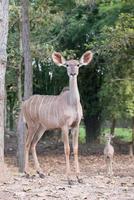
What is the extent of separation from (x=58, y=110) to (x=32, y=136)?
0.95 metres

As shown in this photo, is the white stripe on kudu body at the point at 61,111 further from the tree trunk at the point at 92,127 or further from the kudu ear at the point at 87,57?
the tree trunk at the point at 92,127

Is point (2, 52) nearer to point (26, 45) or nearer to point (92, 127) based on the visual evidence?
point (26, 45)

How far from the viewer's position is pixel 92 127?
23.9m

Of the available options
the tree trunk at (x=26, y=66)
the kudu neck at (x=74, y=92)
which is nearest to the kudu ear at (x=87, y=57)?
the kudu neck at (x=74, y=92)

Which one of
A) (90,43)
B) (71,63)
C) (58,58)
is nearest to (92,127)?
(90,43)

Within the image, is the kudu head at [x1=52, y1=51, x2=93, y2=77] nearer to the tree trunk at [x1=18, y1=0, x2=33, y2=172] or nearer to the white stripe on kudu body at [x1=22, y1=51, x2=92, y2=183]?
the white stripe on kudu body at [x1=22, y1=51, x2=92, y2=183]

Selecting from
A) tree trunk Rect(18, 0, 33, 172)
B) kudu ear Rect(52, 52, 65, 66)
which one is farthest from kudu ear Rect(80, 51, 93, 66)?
tree trunk Rect(18, 0, 33, 172)

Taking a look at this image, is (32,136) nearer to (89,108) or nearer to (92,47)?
(92,47)

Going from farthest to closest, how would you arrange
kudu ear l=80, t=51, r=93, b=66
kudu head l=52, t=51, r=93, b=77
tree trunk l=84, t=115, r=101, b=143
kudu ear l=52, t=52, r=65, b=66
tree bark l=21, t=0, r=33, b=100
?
tree trunk l=84, t=115, r=101, b=143, tree bark l=21, t=0, r=33, b=100, kudu ear l=80, t=51, r=93, b=66, kudu ear l=52, t=52, r=65, b=66, kudu head l=52, t=51, r=93, b=77

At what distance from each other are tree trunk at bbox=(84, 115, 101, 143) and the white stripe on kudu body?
48.2 feet

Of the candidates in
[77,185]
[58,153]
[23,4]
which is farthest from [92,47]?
[77,185]

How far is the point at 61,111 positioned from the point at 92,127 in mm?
15794

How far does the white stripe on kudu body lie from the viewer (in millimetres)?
8094

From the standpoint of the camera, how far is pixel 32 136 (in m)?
8.98
